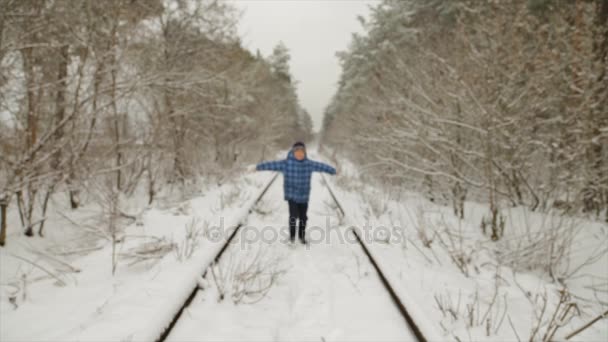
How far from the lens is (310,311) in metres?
2.94

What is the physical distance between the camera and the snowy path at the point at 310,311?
255 centimetres

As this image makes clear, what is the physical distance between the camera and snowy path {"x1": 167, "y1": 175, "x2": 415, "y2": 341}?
255 centimetres

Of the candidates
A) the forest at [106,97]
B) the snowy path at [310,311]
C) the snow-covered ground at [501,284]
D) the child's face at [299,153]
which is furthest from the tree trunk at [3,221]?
the snow-covered ground at [501,284]

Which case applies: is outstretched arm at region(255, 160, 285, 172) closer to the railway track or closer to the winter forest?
the winter forest

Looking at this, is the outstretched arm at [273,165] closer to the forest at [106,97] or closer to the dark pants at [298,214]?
the dark pants at [298,214]

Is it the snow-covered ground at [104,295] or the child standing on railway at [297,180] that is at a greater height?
the child standing on railway at [297,180]

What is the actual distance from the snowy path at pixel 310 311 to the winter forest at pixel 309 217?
0.07ft

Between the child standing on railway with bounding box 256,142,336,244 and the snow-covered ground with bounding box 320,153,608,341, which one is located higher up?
the child standing on railway with bounding box 256,142,336,244

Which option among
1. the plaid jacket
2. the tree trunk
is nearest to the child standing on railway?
the plaid jacket

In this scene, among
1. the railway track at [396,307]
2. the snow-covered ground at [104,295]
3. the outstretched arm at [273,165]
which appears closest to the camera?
the railway track at [396,307]

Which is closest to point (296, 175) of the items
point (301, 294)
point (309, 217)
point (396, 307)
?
point (309, 217)

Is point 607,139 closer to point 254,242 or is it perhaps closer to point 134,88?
point 254,242

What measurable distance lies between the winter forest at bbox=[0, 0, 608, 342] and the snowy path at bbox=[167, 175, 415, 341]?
2 centimetres

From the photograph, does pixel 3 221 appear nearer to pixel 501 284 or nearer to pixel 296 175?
pixel 296 175
